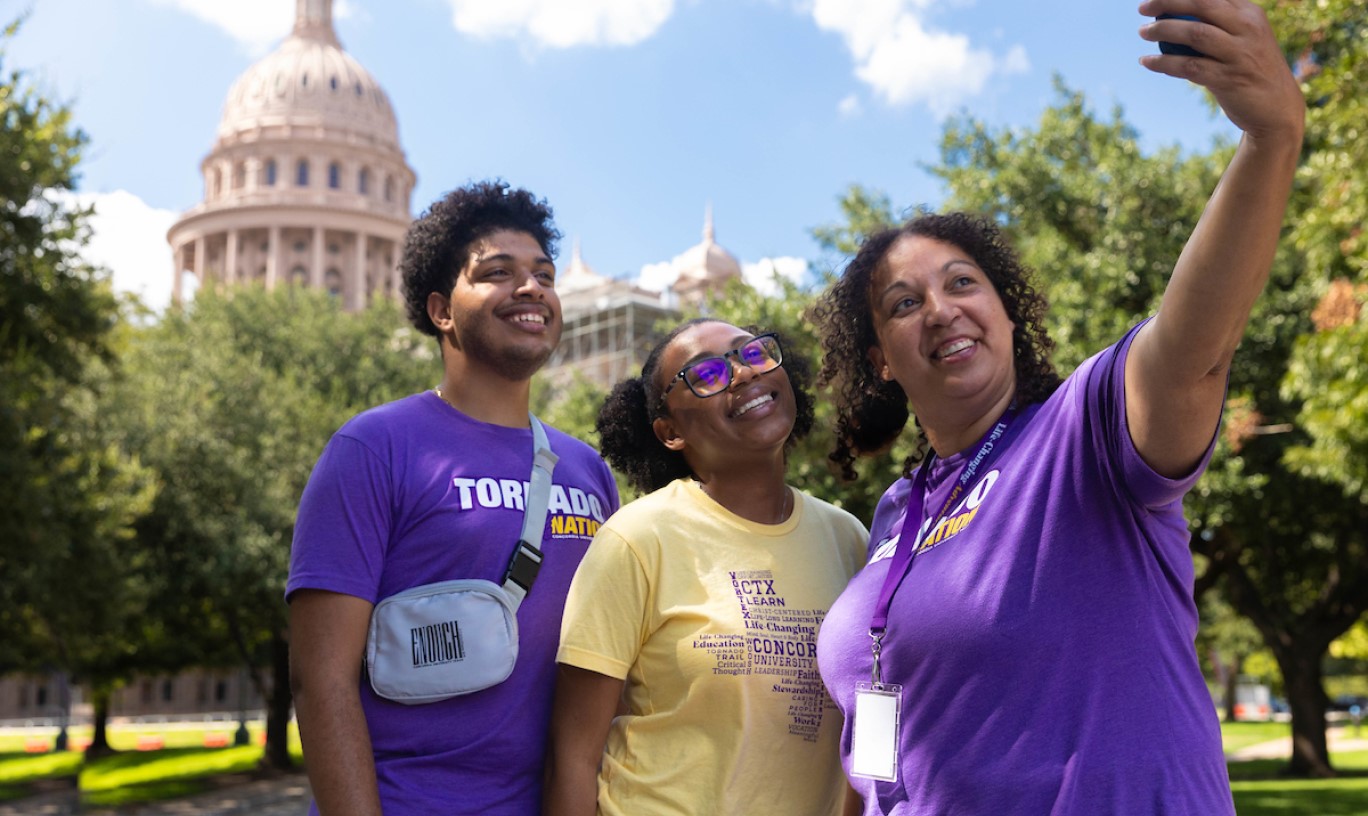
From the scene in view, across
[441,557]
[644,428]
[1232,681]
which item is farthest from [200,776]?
[1232,681]

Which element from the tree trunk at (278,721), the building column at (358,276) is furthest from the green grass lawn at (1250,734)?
the building column at (358,276)

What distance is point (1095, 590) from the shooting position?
89.5 inches

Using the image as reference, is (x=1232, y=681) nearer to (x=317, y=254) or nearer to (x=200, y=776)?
(x=200, y=776)

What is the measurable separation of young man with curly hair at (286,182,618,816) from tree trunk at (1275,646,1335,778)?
2390 cm

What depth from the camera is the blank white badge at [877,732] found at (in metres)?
2.54

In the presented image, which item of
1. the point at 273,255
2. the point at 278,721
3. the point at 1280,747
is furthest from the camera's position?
A: the point at 273,255

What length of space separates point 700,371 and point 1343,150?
32.0 ft

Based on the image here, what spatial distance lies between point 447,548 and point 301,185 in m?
96.3

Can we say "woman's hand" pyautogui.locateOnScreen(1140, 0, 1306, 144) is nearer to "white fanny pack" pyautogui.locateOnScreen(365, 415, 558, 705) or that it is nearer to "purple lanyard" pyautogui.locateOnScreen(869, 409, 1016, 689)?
"purple lanyard" pyautogui.locateOnScreen(869, 409, 1016, 689)

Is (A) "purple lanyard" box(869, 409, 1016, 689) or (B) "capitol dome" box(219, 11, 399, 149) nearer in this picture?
(A) "purple lanyard" box(869, 409, 1016, 689)

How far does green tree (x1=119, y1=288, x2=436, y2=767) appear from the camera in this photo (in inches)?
950

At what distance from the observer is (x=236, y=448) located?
2577 cm

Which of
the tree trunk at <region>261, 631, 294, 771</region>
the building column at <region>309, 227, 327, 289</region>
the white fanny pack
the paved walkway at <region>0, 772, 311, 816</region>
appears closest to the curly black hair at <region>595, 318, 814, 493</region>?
the white fanny pack

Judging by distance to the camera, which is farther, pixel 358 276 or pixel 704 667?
pixel 358 276
